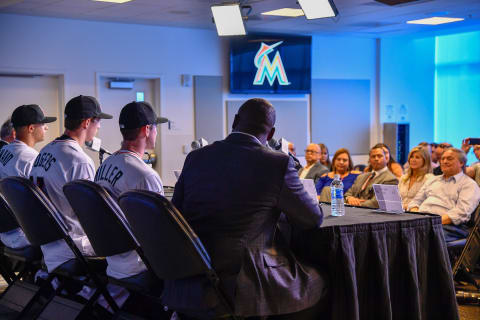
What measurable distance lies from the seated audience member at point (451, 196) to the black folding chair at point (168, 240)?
3.03m

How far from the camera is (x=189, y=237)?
8.64 feet

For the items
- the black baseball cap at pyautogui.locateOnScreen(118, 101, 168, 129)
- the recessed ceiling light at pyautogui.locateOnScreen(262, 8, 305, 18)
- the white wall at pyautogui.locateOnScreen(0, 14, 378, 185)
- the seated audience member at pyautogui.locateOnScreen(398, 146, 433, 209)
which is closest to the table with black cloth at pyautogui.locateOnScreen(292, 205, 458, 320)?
the black baseball cap at pyautogui.locateOnScreen(118, 101, 168, 129)

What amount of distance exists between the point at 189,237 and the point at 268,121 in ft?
2.30

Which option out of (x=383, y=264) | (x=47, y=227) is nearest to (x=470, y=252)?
(x=383, y=264)

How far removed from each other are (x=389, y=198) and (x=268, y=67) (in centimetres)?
717

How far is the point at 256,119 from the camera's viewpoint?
295cm

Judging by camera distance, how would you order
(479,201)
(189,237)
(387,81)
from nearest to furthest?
(189,237), (479,201), (387,81)

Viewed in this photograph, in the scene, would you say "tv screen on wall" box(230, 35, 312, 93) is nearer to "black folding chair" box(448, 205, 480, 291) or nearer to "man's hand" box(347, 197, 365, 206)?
"man's hand" box(347, 197, 365, 206)

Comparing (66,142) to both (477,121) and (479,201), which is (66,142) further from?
(477,121)

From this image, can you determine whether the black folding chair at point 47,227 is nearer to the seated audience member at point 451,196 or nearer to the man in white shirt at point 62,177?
the man in white shirt at point 62,177

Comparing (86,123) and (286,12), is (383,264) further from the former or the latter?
(286,12)

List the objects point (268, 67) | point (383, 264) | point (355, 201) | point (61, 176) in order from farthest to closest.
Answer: point (268, 67) → point (355, 201) → point (61, 176) → point (383, 264)

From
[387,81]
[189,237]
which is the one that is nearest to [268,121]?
[189,237]

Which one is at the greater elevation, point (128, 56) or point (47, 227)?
point (128, 56)
